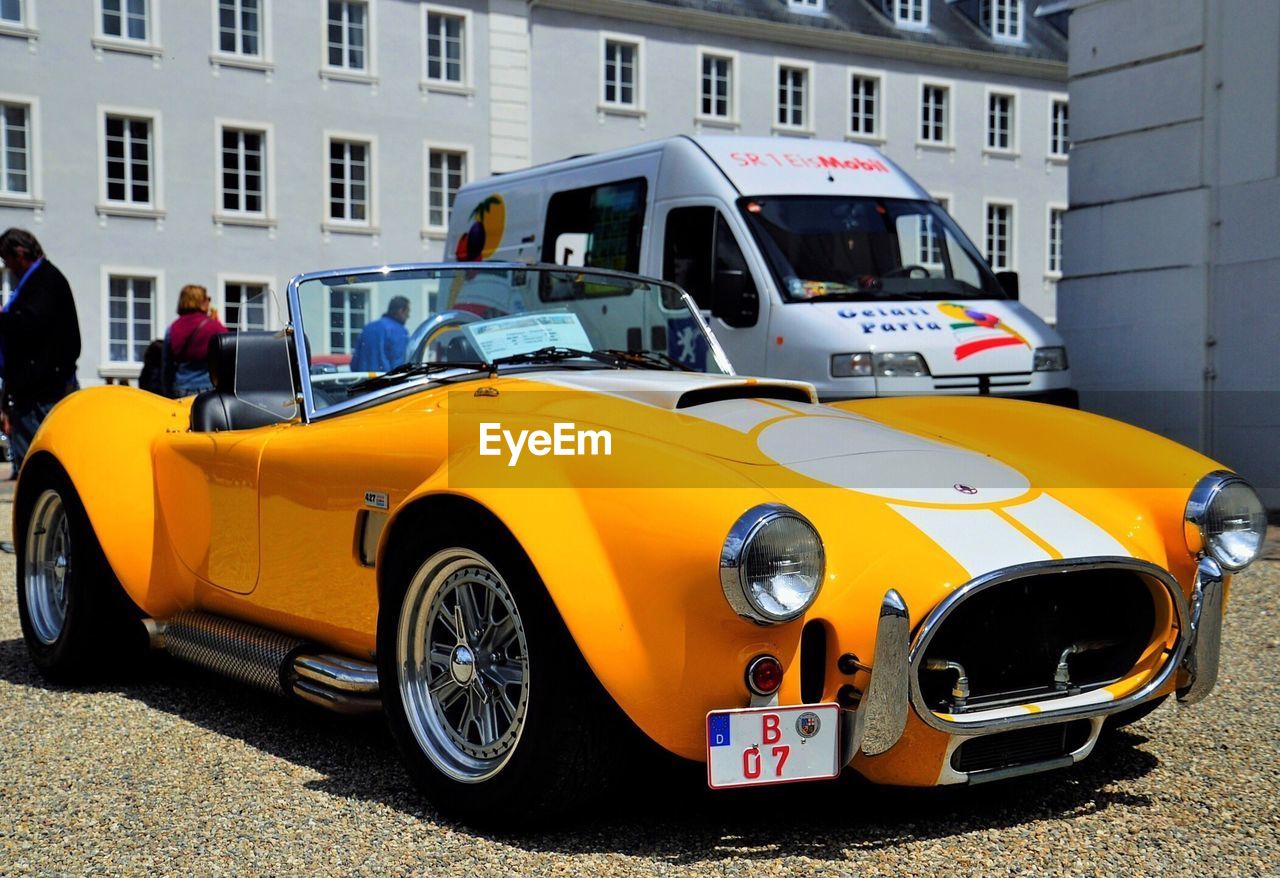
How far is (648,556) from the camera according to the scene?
297 centimetres

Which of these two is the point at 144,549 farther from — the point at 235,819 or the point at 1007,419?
the point at 1007,419

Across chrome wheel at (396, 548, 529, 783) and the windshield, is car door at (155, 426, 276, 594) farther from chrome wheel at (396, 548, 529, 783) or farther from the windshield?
chrome wheel at (396, 548, 529, 783)

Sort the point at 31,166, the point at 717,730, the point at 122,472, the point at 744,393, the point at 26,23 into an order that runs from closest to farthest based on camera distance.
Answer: the point at 717,730, the point at 744,393, the point at 122,472, the point at 26,23, the point at 31,166

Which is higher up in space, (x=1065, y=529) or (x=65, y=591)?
(x=1065, y=529)

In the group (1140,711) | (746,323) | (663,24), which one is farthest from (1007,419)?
(663,24)

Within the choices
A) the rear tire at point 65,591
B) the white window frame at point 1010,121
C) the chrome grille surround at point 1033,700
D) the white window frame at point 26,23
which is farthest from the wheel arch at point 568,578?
the white window frame at point 1010,121

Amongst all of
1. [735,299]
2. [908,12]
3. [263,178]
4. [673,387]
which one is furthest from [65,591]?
[908,12]

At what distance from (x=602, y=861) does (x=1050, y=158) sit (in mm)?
34925

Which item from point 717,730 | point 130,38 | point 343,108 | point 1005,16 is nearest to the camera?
point 717,730

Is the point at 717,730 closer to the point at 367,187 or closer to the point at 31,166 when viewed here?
the point at 31,166

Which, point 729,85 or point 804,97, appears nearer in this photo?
point 729,85

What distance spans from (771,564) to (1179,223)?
32.3 feet

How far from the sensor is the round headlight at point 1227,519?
3.59 m

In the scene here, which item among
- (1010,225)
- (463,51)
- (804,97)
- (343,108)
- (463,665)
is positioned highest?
(463,51)
